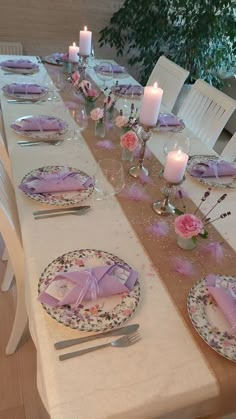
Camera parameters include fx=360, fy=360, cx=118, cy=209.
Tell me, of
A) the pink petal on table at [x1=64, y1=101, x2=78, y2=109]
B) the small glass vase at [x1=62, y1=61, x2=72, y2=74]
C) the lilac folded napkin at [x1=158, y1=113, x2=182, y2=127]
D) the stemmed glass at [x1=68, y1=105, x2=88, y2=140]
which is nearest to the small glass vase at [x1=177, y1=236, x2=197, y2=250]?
the stemmed glass at [x1=68, y1=105, x2=88, y2=140]

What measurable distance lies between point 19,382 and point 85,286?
815mm

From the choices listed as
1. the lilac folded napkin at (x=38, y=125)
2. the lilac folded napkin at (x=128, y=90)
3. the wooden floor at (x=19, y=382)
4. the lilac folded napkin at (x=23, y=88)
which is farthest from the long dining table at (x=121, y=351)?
the lilac folded napkin at (x=128, y=90)

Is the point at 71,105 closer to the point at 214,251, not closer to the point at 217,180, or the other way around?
the point at 217,180

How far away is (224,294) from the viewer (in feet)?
2.62

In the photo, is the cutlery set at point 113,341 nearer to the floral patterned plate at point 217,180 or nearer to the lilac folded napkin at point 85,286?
the lilac folded napkin at point 85,286

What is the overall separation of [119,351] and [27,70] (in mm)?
1877

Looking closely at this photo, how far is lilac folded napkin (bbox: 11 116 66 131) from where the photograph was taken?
1.45 metres

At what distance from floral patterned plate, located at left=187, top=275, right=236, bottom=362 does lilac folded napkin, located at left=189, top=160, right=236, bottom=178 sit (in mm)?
525

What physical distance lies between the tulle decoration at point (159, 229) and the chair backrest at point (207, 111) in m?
0.87

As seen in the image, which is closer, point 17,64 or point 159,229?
point 159,229

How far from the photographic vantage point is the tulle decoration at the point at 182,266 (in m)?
0.90

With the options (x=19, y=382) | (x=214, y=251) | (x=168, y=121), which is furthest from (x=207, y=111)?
(x=19, y=382)

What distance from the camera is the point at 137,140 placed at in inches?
48.7

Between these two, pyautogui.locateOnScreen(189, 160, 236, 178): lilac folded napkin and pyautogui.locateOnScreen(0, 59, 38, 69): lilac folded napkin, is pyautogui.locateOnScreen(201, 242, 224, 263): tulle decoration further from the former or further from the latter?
pyautogui.locateOnScreen(0, 59, 38, 69): lilac folded napkin
